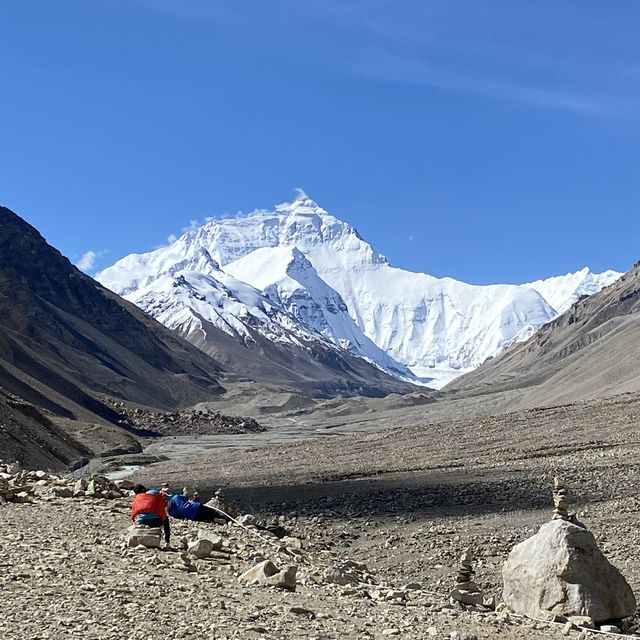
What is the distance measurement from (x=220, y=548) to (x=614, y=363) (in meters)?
97.6

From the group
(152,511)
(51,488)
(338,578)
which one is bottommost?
(338,578)

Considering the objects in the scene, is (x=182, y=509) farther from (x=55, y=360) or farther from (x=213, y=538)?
(x=55, y=360)

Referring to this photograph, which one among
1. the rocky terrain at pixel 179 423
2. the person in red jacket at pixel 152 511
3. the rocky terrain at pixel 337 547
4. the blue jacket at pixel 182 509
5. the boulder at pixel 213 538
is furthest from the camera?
the rocky terrain at pixel 179 423

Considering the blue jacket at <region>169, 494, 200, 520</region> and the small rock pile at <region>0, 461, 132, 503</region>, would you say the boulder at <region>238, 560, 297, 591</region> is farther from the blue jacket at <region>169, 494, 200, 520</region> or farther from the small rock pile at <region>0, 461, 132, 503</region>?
the small rock pile at <region>0, 461, 132, 503</region>

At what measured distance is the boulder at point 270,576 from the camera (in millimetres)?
12925

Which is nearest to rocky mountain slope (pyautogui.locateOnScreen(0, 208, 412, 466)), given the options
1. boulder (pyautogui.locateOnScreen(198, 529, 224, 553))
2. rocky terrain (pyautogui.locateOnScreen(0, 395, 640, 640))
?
rocky terrain (pyautogui.locateOnScreen(0, 395, 640, 640))

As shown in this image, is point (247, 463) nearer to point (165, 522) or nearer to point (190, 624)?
point (165, 522)

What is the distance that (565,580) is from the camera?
13.8 m

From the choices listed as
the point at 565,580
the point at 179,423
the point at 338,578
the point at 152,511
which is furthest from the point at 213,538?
the point at 179,423

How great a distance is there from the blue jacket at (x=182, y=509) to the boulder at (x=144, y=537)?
3240mm

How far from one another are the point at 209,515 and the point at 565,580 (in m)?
7.88

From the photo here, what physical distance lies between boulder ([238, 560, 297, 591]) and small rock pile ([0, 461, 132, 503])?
24.3 ft

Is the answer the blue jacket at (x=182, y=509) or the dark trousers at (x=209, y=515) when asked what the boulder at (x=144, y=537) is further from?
the dark trousers at (x=209, y=515)

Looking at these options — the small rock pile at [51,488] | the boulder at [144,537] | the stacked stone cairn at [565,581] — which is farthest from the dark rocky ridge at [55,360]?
the stacked stone cairn at [565,581]
